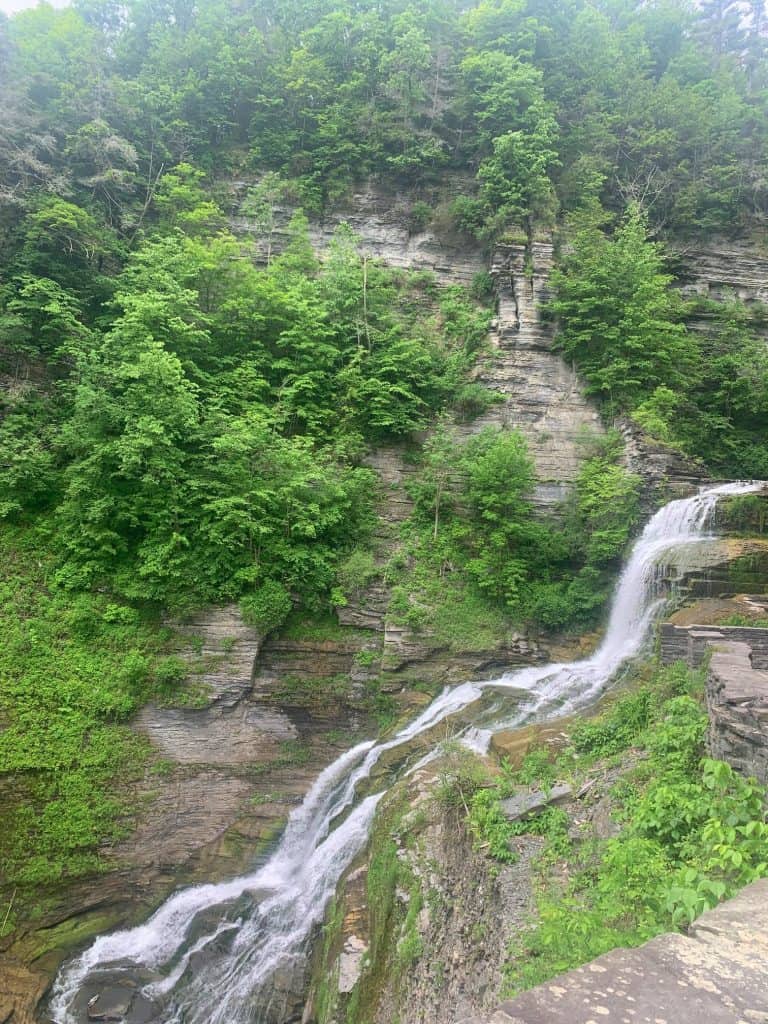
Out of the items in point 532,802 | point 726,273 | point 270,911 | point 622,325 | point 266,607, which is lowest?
point 270,911

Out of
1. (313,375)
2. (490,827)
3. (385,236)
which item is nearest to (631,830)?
(490,827)

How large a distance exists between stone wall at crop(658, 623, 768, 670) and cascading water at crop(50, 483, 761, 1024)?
5.36 feet

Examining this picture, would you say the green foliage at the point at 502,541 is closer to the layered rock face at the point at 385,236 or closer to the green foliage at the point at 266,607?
the green foliage at the point at 266,607

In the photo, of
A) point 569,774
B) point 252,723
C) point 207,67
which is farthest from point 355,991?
point 207,67

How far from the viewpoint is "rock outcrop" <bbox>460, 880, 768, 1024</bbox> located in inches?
60.6

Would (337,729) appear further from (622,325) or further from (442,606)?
(622,325)

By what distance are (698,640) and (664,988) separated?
26.8 feet

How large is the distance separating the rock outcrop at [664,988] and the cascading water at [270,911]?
292 inches

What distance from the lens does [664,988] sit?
1666 mm

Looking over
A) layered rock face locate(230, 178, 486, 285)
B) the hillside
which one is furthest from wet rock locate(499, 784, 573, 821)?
layered rock face locate(230, 178, 486, 285)

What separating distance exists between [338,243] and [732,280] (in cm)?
1480

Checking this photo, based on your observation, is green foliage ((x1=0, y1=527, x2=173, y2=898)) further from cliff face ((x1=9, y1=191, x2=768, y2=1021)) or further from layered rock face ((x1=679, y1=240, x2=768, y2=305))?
layered rock face ((x1=679, y1=240, x2=768, y2=305))

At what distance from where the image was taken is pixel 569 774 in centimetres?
739

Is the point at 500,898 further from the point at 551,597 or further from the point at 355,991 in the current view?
the point at 551,597
